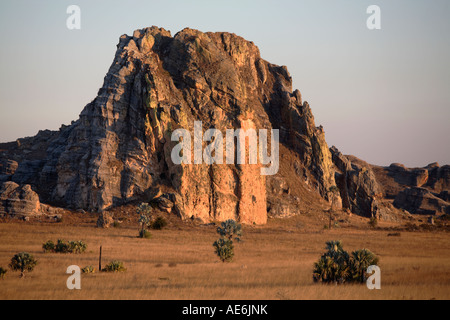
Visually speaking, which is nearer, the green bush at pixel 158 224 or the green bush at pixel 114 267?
the green bush at pixel 114 267

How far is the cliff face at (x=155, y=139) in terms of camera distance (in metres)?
80.5

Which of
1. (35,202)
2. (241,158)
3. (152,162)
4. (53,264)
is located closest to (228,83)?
(241,158)

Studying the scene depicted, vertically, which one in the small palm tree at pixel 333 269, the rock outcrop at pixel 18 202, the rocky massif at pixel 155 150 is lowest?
the small palm tree at pixel 333 269

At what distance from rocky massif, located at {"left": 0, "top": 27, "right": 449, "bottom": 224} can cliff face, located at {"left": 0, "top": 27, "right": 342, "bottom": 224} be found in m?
0.17

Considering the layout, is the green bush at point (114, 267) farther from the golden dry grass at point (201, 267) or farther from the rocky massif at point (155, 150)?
the rocky massif at point (155, 150)

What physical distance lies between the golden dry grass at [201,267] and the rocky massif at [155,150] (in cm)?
1246

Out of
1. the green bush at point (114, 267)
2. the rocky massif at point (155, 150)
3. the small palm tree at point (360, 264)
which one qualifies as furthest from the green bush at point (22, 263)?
the rocky massif at point (155, 150)

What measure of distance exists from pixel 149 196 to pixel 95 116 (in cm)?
1700

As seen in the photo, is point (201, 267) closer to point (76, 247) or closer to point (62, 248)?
point (76, 247)

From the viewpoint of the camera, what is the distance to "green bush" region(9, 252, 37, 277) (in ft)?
111

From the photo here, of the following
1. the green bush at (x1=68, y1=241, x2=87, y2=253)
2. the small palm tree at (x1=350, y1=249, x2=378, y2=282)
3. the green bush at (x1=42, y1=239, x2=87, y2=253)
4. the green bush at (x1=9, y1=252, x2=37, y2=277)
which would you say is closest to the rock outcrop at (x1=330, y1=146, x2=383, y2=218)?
the green bush at (x1=68, y1=241, x2=87, y2=253)

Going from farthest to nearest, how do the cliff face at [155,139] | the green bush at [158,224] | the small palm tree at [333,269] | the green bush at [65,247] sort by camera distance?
the cliff face at [155,139] < the green bush at [158,224] < the green bush at [65,247] < the small palm tree at [333,269]

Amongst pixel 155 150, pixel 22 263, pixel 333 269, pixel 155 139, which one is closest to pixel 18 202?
pixel 155 150
